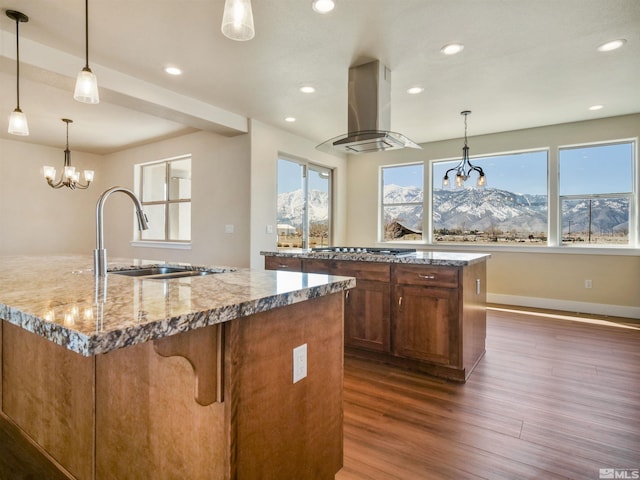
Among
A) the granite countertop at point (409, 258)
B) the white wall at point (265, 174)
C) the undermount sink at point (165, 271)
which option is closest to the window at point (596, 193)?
the granite countertop at point (409, 258)

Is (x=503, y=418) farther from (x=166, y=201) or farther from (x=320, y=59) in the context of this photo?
(x=166, y=201)

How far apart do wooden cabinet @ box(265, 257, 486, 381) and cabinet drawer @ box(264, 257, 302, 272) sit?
36 centimetres

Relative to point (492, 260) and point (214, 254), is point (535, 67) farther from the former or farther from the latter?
point (214, 254)

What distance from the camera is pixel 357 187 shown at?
665cm

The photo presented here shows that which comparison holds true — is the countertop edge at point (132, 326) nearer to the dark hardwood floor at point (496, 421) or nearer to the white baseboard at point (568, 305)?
the dark hardwood floor at point (496, 421)

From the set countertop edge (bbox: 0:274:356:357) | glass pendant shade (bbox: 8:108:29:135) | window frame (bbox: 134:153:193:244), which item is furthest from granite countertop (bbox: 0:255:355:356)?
window frame (bbox: 134:153:193:244)

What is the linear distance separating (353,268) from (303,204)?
2902mm

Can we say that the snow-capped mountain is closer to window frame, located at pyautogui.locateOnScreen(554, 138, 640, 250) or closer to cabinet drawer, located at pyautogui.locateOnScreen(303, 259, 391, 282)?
cabinet drawer, located at pyautogui.locateOnScreen(303, 259, 391, 282)

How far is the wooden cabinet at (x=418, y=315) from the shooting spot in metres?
2.57

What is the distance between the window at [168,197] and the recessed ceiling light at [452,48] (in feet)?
13.3

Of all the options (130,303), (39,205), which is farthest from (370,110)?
(39,205)

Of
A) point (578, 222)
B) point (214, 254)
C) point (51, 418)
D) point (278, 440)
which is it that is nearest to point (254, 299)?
point (278, 440)

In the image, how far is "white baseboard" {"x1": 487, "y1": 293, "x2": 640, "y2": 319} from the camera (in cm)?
452

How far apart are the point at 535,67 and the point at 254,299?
3586 millimetres
